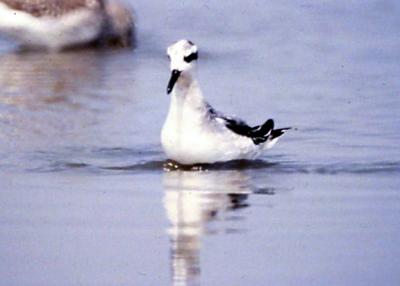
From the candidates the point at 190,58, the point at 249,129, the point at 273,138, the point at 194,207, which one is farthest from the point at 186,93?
the point at 194,207

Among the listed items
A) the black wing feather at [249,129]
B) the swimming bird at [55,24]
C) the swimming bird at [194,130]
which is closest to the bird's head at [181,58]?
the swimming bird at [194,130]

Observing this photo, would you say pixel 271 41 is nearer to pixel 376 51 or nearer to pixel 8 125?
pixel 376 51

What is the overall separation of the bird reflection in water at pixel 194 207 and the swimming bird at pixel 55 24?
6.00 m

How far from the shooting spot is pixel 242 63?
47.1 ft

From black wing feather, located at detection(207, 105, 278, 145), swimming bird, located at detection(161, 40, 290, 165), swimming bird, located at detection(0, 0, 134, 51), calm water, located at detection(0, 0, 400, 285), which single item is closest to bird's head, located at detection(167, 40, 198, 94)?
swimming bird, located at detection(161, 40, 290, 165)

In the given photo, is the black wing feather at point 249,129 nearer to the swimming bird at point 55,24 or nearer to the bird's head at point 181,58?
the bird's head at point 181,58

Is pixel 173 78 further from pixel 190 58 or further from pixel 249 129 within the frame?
pixel 249 129

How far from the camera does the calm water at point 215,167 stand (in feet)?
24.8

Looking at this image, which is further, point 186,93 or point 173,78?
point 186,93

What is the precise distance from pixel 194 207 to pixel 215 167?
4.51ft

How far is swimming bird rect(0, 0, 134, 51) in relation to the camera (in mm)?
15742

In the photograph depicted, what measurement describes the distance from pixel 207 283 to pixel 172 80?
9.78ft

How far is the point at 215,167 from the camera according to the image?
402 inches

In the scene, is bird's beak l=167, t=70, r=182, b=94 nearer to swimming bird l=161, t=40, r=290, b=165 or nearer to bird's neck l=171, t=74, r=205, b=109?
swimming bird l=161, t=40, r=290, b=165
